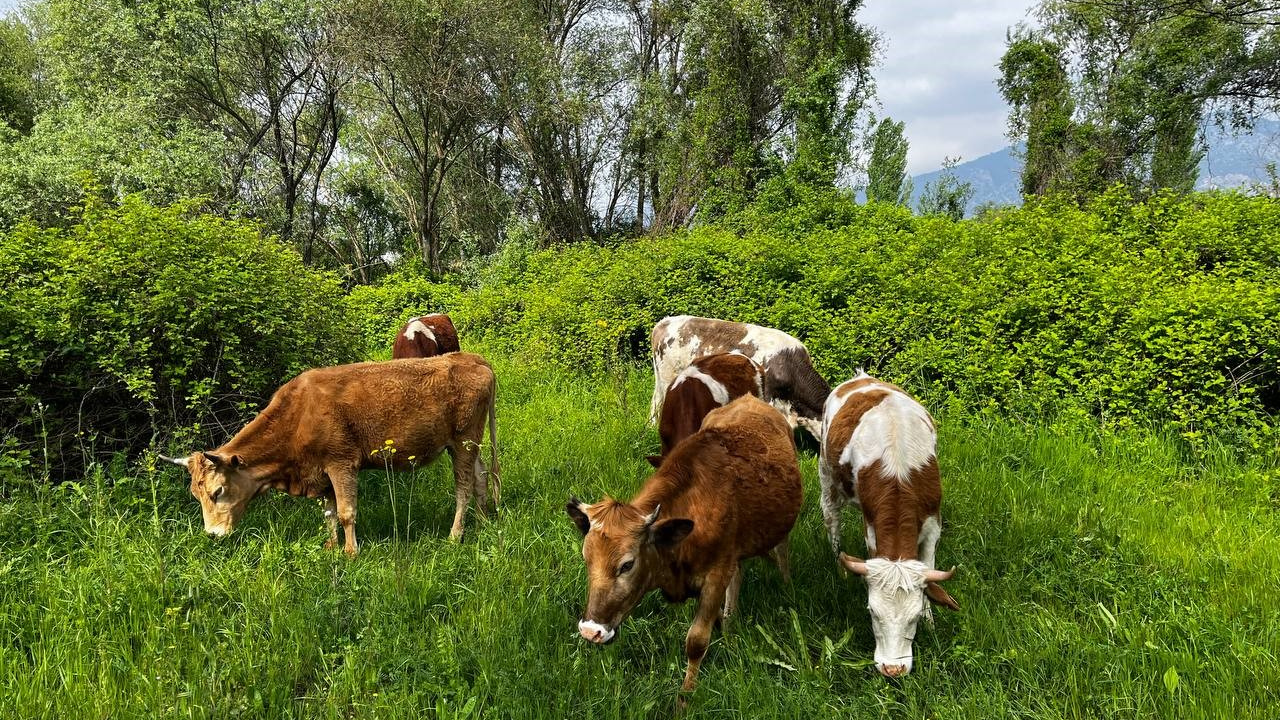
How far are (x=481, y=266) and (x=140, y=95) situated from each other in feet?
33.5

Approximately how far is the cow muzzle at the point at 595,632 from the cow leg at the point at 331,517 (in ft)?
8.63

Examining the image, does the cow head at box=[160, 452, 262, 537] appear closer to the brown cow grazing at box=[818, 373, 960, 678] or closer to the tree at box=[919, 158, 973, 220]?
the brown cow grazing at box=[818, 373, 960, 678]

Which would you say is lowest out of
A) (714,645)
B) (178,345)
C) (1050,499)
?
(714,645)

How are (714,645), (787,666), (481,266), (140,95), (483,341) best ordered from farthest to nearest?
(481,266) → (140,95) → (483,341) → (714,645) → (787,666)

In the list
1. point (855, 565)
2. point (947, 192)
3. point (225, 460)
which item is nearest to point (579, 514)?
point (855, 565)

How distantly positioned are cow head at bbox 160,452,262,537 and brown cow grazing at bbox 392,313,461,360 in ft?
Answer: 13.0

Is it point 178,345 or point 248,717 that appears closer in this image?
point 248,717

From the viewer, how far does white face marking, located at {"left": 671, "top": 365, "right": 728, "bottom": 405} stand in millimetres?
5555

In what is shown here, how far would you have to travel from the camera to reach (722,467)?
3.62 metres

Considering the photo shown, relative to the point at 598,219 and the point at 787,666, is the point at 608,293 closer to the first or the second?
the point at 787,666

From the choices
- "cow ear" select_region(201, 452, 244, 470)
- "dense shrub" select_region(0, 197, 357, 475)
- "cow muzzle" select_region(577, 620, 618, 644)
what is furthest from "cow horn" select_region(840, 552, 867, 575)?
"dense shrub" select_region(0, 197, 357, 475)

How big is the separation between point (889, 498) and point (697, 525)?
1240 mm

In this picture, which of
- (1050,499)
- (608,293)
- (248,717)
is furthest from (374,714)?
(608,293)

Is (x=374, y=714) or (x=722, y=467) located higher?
(x=722, y=467)
